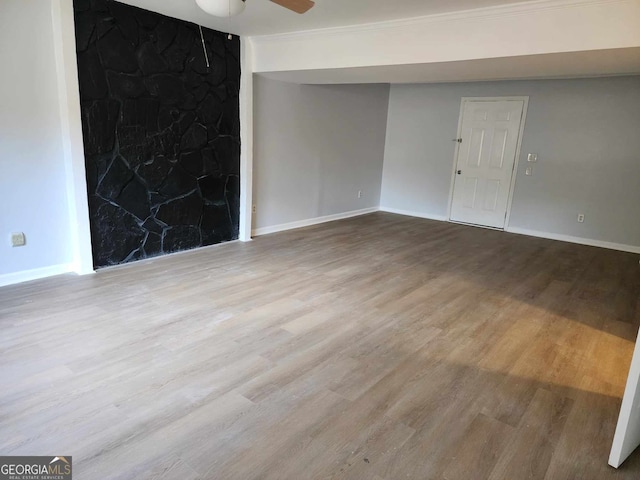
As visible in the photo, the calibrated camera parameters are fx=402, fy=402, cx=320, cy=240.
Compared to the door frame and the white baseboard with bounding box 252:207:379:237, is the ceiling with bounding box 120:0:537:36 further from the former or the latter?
the door frame

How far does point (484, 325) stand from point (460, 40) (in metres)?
2.38

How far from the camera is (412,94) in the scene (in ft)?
23.4

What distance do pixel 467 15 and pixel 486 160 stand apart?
3563mm

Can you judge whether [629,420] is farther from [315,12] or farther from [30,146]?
[30,146]

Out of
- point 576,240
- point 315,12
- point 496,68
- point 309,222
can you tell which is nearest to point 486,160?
point 576,240

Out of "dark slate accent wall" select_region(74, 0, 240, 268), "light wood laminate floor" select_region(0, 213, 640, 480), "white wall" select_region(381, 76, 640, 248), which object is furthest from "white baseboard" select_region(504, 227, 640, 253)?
"dark slate accent wall" select_region(74, 0, 240, 268)

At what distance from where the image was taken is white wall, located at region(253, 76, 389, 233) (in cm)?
539

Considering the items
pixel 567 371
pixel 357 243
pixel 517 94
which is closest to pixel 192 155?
pixel 357 243

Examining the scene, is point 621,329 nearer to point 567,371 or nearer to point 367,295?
point 567,371

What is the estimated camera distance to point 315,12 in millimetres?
3525

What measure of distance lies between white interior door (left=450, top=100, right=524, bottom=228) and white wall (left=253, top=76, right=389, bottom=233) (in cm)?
153

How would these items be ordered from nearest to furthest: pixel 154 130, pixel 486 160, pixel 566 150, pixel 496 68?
1. pixel 496 68
2. pixel 154 130
3. pixel 566 150
4. pixel 486 160

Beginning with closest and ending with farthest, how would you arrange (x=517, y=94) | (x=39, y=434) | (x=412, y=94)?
(x=39, y=434)
(x=517, y=94)
(x=412, y=94)

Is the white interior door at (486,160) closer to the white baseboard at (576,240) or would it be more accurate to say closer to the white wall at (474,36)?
the white baseboard at (576,240)
